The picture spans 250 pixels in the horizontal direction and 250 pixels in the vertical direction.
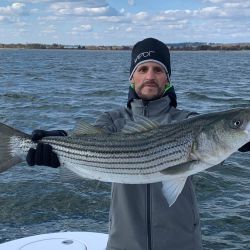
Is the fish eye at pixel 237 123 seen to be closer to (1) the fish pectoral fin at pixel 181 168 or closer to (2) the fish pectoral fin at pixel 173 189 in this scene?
(1) the fish pectoral fin at pixel 181 168

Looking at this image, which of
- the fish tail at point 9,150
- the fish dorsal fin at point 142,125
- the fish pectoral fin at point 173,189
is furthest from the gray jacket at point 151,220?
the fish tail at point 9,150

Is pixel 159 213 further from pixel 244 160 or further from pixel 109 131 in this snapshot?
pixel 244 160

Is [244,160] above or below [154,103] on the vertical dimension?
below

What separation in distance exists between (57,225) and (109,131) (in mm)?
5113

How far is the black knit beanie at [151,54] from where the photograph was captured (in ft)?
18.4

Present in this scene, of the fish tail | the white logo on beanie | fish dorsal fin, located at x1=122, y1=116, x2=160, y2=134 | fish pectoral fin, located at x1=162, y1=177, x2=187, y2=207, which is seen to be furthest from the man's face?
the fish tail

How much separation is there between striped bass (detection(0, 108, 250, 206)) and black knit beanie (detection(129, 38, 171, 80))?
1.03 meters

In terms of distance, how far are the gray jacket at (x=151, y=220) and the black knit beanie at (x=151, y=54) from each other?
1.35 meters

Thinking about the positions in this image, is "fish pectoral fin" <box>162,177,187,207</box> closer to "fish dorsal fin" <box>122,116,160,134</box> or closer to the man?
the man

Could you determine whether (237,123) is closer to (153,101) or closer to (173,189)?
(173,189)

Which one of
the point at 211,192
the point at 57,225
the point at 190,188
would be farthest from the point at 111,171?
the point at 211,192

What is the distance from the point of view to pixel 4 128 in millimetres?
5352

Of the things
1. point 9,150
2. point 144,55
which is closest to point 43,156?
point 9,150

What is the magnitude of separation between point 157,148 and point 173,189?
1.30 feet
